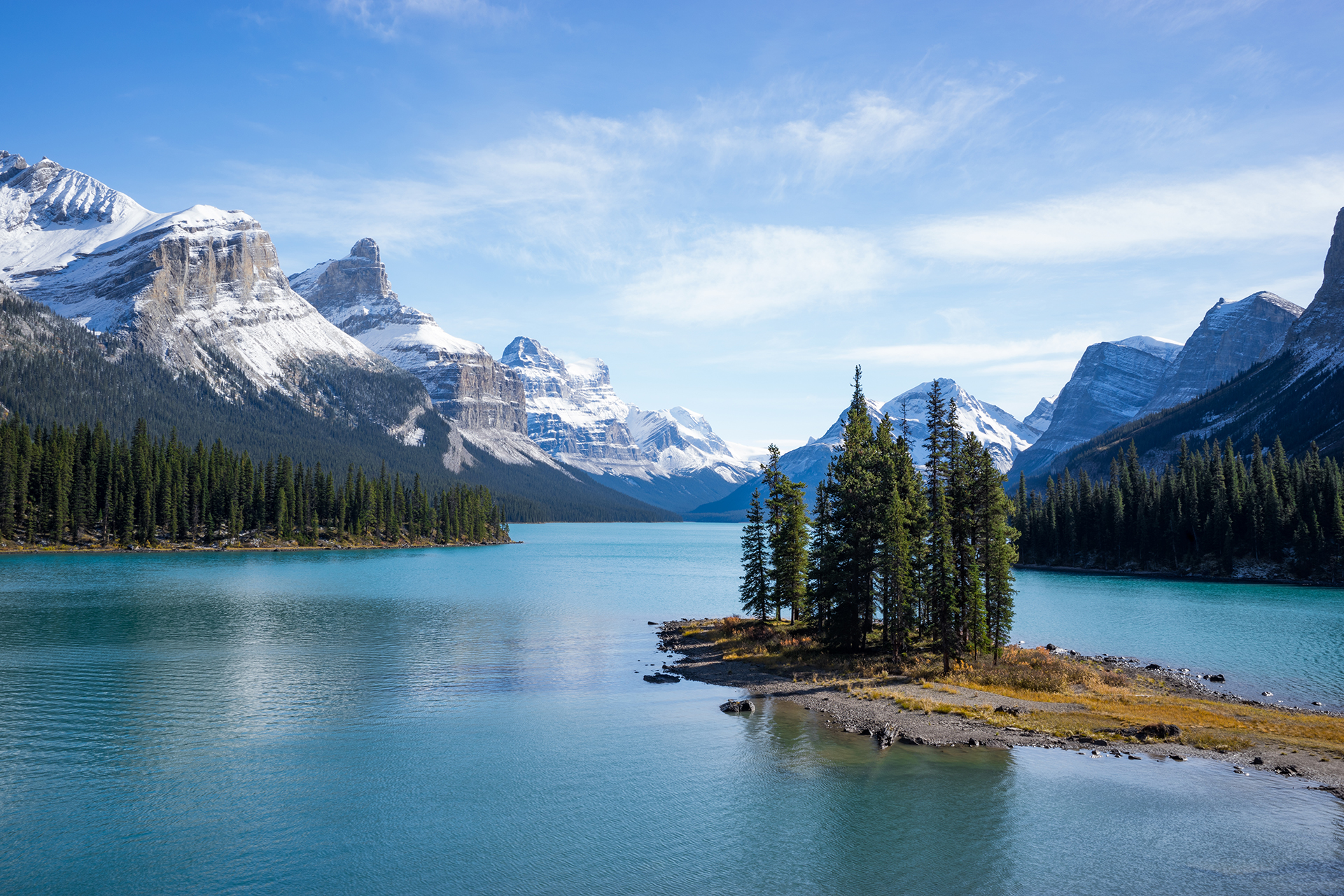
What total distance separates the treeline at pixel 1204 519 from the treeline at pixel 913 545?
90.6 metres

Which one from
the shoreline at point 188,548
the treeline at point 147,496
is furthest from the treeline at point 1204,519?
the treeline at point 147,496

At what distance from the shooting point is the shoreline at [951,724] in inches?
1246

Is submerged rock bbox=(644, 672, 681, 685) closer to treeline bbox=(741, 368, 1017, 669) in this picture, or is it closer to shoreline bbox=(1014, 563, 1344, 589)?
treeline bbox=(741, 368, 1017, 669)

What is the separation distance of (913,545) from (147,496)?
144224 mm

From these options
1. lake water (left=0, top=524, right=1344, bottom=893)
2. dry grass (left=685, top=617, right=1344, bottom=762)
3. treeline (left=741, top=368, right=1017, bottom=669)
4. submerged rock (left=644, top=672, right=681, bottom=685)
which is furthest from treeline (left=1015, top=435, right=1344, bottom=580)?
submerged rock (left=644, top=672, right=681, bottom=685)

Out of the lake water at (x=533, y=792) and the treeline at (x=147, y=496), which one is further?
the treeline at (x=147, y=496)

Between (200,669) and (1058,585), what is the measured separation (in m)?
118

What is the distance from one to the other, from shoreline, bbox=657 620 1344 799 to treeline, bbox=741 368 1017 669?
6.08 meters

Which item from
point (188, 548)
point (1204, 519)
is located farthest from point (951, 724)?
point (188, 548)

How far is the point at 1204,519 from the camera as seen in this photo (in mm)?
135125

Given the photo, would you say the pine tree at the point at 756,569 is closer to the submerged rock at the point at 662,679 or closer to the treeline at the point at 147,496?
the submerged rock at the point at 662,679

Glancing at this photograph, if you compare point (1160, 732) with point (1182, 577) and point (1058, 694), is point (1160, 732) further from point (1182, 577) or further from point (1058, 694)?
point (1182, 577)

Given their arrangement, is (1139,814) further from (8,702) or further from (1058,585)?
(1058,585)

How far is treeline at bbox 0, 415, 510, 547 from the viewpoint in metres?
131
